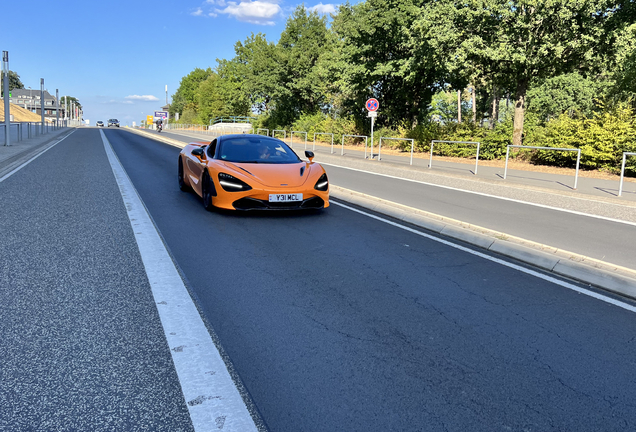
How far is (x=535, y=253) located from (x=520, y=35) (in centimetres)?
1874

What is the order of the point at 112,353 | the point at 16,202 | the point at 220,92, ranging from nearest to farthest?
the point at 112,353 < the point at 16,202 < the point at 220,92

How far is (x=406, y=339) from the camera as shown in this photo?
3.76 meters

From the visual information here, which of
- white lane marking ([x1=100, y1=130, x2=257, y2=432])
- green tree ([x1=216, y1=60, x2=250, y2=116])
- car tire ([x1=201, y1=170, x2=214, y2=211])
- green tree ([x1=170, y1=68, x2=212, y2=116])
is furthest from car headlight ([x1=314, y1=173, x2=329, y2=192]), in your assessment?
green tree ([x1=170, y1=68, x2=212, y2=116])

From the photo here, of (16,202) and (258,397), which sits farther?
(16,202)

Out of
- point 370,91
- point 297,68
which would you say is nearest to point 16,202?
point 370,91

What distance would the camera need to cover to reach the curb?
546 centimetres

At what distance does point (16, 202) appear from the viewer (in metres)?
9.12

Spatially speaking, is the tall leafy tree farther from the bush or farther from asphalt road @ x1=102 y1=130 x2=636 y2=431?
asphalt road @ x1=102 y1=130 x2=636 y2=431

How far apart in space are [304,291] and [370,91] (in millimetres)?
35167

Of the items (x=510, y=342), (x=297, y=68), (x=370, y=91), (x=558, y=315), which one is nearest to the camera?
(x=510, y=342)

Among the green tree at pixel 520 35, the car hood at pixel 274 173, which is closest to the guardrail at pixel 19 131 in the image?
the green tree at pixel 520 35

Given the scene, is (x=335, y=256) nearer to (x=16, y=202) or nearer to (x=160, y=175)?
(x=16, y=202)

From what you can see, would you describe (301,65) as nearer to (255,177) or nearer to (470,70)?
(470,70)

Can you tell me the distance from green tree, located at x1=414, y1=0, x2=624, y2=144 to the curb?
49.7 feet
